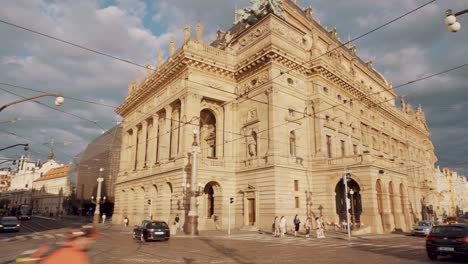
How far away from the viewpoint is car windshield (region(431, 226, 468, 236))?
12.9m

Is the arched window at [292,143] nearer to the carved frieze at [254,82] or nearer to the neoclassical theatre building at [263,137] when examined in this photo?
the neoclassical theatre building at [263,137]

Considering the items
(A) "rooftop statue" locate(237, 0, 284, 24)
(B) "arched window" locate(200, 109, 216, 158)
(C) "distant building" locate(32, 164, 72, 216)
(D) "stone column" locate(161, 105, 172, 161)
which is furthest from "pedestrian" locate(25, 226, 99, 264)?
(C) "distant building" locate(32, 164, 72, 216)

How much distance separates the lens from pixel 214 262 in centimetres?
1250

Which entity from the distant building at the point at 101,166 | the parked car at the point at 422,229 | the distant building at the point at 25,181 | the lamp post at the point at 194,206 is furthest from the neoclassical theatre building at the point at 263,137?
the distant building at the point at 25,181

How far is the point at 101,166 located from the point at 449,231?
7690cm

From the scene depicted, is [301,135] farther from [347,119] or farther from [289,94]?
[347,119]

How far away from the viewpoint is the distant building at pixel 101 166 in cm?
7188

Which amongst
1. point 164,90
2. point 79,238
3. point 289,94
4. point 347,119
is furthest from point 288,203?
point 79,238

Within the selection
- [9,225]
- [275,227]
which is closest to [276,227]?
[275,227]

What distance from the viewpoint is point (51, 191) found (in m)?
105

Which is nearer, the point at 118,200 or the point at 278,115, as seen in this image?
the point at 278,115

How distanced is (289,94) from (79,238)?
101 ft

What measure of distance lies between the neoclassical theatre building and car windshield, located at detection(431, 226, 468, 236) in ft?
48.4

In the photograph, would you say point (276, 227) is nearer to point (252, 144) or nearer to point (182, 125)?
point (252, 144)
